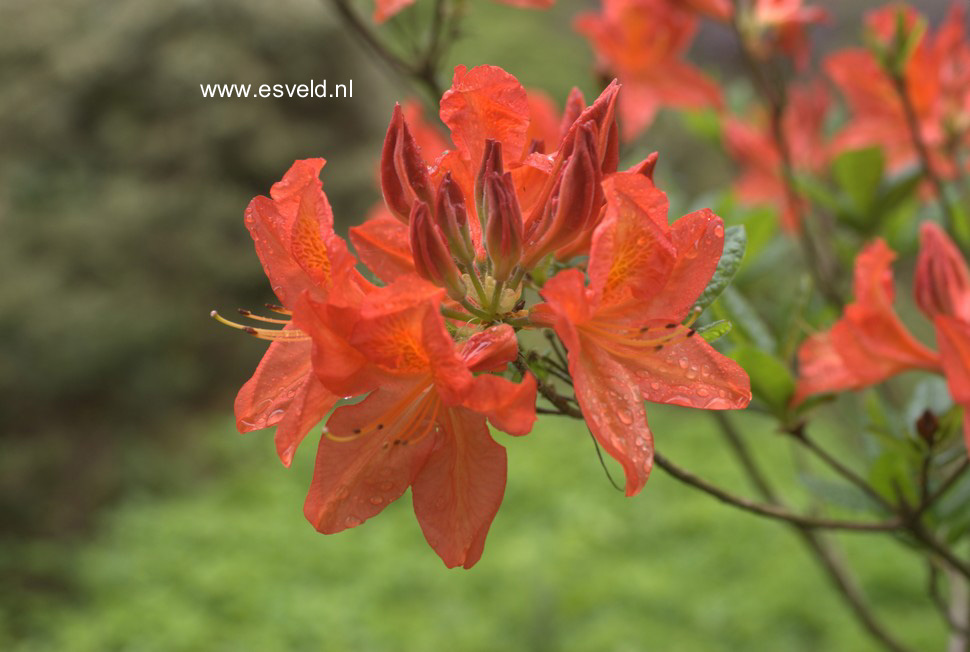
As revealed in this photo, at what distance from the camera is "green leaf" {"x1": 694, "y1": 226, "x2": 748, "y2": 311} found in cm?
62

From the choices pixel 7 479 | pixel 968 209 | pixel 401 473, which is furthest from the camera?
pixel 7 479

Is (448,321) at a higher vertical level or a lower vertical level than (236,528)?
Result: higher

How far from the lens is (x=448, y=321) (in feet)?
1.93

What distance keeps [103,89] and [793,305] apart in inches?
164

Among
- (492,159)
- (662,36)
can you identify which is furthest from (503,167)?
(662,36)

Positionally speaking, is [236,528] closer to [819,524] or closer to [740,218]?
[740,218]

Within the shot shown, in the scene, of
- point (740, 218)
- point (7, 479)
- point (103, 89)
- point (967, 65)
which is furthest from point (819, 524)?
point (103, 89)

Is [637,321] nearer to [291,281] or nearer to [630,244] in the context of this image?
[630,244]

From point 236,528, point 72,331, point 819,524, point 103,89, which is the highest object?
point 819,524

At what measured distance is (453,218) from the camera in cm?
55

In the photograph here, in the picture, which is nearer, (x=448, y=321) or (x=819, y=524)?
(x=448, y=321)

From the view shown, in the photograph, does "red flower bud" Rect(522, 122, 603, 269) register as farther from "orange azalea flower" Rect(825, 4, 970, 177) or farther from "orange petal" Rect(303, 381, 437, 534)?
"orange azalea flower" Rect(825, 4, 970, 177)

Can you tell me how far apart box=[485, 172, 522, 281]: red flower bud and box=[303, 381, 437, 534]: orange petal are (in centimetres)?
10

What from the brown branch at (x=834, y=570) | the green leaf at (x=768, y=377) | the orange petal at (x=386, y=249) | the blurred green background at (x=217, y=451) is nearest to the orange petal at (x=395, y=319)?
the orange petal at (x=386, y=249)
